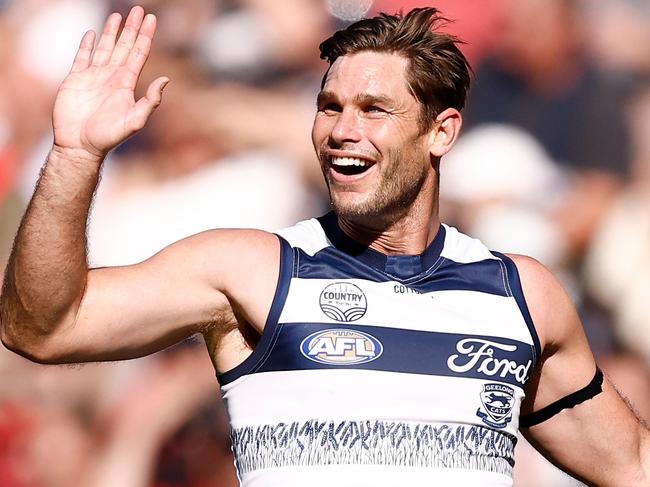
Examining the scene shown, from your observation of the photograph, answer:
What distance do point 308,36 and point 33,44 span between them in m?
1.34

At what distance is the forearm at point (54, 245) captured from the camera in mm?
2615

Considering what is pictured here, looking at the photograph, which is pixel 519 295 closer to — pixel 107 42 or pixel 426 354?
pixel 426 354

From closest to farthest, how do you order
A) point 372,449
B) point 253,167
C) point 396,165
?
point 372,449 < point 396,165 < point 253,167

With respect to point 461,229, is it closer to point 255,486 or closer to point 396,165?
point 396,165

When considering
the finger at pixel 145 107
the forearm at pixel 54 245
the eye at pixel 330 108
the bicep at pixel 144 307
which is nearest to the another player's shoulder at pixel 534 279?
the eye at pixel 330 108

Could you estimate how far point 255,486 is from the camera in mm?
2910

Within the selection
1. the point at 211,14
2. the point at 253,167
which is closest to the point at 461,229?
the point at 253,167

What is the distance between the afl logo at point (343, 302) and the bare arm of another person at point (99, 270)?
0.15 metres

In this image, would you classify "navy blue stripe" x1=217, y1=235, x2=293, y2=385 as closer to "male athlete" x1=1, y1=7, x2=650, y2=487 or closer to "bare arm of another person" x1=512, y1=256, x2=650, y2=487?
"male athlete" x1=1, y1=7, x2=650, y2=487

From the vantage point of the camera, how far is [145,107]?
2738mm

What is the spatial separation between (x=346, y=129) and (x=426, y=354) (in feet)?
2.13

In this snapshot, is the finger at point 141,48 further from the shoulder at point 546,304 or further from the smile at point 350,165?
the shoulder at point 546,304

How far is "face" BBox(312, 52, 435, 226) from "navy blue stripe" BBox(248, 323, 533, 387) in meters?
0.37

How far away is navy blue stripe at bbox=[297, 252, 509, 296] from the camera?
3.07 metres
